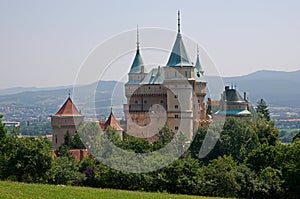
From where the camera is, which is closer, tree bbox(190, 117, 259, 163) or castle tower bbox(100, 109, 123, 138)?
tree bbox(190, 117, 259, 163)

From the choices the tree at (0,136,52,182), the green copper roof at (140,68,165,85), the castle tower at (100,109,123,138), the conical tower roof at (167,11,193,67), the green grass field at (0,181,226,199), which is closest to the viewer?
the green grass field at (0,181,226,199)

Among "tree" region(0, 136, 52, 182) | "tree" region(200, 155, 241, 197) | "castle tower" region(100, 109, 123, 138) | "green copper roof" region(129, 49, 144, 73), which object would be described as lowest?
"tree" region(200, 155, 241, 197)

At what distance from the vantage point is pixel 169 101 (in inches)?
2586

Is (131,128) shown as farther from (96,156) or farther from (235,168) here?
(235,168)

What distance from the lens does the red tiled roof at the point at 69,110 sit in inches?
2684

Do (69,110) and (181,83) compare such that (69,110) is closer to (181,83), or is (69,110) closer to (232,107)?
(181,83)

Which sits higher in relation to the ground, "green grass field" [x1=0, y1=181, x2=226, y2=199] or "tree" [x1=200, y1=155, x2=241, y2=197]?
"green grass field" [x1=0, y1=181, x2=226, y2=199]

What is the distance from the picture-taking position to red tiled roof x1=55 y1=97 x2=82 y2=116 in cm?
6818

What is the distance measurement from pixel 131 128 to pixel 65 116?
7.86 meters

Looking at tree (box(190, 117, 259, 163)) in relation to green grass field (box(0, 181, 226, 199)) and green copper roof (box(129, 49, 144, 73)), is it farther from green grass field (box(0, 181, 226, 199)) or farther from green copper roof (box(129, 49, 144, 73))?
green grass field (box(0, 181, 226, 199))

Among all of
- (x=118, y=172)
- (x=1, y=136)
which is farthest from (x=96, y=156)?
(x=118, y=172)

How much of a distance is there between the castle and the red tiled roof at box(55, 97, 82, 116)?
647cm

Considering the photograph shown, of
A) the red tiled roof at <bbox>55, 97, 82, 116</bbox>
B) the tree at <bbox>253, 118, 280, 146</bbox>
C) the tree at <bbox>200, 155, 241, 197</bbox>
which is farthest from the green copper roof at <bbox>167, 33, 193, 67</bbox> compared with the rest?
the tree at <bbox>200, 155, 241, 197</bbox>

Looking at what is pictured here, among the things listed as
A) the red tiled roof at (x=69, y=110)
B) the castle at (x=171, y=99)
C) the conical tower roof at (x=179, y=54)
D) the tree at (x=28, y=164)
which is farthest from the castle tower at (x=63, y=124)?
the tree at (x=28, y=164)
